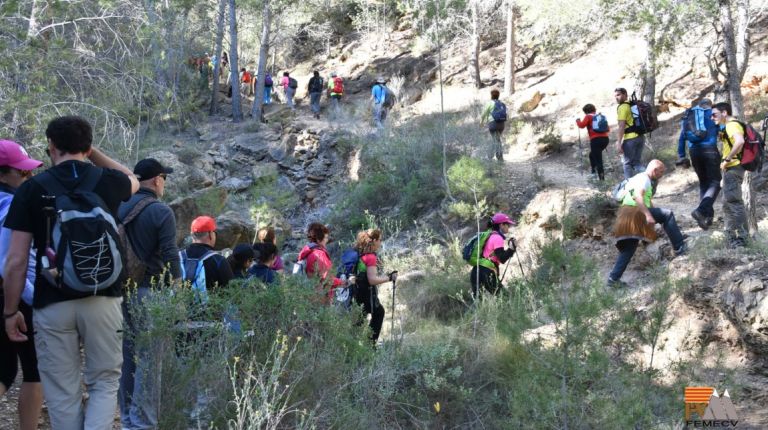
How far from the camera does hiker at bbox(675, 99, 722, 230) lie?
27.3 feet

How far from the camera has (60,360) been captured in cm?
347

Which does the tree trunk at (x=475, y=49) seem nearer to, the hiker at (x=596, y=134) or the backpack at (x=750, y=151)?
the hiker at (x=596, y=134)

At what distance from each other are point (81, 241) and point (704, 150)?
7.48 meters

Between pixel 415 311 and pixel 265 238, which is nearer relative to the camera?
pixel 265 238

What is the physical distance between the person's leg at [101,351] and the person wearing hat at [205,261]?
4.47 ft

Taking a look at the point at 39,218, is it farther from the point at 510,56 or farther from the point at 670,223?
the point at 510,56

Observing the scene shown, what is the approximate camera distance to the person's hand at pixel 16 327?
11.5 ft

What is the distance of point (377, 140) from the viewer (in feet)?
60.0

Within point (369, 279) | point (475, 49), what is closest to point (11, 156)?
point (369, 279)

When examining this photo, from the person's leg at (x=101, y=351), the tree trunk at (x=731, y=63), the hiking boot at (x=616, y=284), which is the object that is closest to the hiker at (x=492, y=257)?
the hiking boot at (x=616, y=284)

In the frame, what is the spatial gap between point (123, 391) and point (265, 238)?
2.20 meters

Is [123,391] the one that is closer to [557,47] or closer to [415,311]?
[415,311]

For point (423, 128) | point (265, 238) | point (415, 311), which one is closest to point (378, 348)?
point (265, 238)

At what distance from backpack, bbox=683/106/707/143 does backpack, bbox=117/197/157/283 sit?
21.0ft
